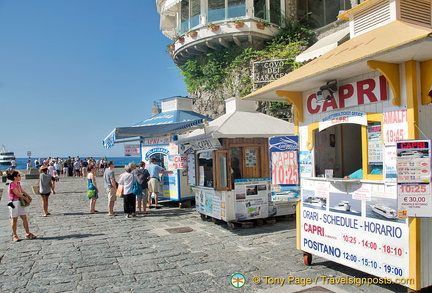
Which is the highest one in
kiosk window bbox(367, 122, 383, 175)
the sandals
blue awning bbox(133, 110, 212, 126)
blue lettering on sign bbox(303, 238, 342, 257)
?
blue awning bbox(133, 110, 212, 126)

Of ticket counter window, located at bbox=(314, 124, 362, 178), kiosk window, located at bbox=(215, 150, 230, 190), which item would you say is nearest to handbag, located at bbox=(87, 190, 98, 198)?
kiosk window, located at bbox=(215, 150, 230, 190)

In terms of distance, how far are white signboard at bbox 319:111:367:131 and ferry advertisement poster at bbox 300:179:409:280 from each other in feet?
3.07

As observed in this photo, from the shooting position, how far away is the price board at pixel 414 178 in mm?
3828

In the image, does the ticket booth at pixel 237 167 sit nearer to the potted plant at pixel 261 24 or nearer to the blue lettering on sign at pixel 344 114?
the blue lettering on sign at pixel 344 114

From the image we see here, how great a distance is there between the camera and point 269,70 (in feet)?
67.5

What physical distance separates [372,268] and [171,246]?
392 centimetres

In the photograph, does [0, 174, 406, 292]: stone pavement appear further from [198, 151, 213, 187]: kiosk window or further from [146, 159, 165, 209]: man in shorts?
[146, 159, 165, 209]: man in shorts

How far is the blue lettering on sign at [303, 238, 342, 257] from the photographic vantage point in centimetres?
502

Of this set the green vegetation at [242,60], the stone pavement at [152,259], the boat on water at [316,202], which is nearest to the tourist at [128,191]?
the stone pavement at [152,259]

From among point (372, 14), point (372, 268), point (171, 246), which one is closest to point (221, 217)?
point (171, 246)

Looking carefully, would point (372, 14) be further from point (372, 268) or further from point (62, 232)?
point (62, 232)

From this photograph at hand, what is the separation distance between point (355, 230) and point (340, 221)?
283mm

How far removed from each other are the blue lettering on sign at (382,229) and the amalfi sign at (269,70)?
16.6m

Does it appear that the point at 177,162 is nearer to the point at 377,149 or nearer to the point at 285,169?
the point at 285,169
